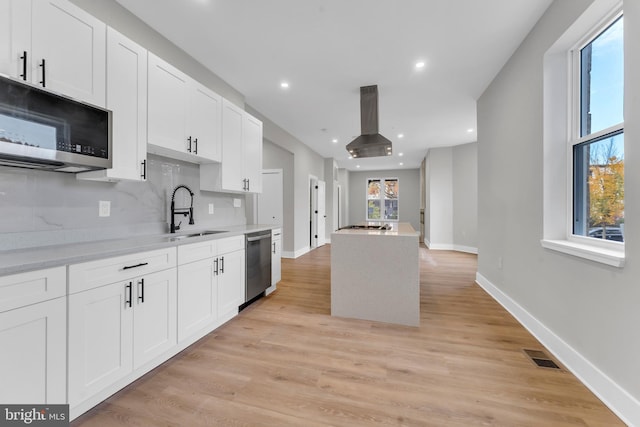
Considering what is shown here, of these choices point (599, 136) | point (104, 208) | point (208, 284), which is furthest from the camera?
point (208, 284)

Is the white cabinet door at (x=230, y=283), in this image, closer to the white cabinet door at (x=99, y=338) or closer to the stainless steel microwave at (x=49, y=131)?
the white cabinet door at (x=99, y=338)

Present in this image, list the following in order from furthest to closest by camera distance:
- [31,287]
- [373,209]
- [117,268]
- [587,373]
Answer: [373,209]
[587,373]
[117,268]
[31,287]

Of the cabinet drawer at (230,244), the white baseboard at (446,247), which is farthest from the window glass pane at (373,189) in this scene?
the cabinet drawer at (230,244)

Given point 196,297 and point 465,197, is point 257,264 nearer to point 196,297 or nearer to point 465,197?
point 196,297

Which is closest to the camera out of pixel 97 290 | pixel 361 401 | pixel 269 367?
pixel 97 290

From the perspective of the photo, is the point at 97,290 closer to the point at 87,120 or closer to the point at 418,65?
the point at 87,120

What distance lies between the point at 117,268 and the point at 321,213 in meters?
6.40

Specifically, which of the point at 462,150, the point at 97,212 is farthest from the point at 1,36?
the point at 462,150

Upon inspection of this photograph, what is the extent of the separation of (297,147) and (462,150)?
168 inches

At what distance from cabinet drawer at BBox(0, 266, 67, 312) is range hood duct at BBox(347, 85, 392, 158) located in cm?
304

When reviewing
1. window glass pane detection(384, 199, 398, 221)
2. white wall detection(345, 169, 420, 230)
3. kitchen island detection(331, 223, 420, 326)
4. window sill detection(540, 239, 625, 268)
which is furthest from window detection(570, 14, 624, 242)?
window glass pane detection(384, 199, 398, 221)

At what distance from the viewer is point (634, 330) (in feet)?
4.55

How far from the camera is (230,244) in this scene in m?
2.67

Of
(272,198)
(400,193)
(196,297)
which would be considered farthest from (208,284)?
(400,193)
